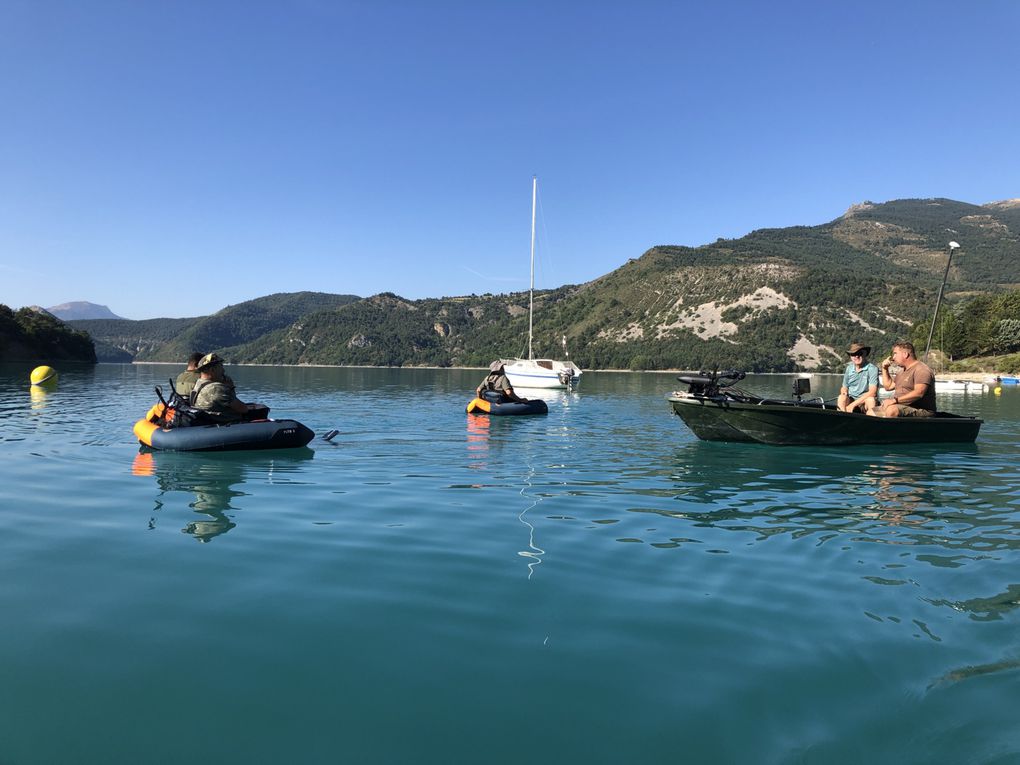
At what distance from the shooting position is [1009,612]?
5.88m

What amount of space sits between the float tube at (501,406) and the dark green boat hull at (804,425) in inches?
395

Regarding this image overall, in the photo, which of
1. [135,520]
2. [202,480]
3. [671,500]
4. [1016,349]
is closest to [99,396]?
[202,480]

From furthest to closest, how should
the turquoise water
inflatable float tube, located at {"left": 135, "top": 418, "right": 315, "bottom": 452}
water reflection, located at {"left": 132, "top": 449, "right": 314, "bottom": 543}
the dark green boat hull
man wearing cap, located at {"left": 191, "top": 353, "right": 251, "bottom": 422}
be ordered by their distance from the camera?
the dark green boat hull < man wearing cap, located at {"left": 191, "top": 353, "right": 251, "bottom": 422} < inflatable float tube, located at {"left": 135, "top": 418, "right": 315, "bottom": 452} < water reflection, located at {"left": 132, "top": 449, "right": 314, "bottom": 543} < the turquoise water

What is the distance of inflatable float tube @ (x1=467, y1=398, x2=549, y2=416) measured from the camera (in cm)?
2798

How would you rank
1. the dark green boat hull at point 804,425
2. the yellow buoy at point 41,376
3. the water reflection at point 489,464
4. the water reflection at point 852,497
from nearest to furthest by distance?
the water reflection at point 489,464 → the water reflection at point 852,497 → the dark green boat hull at point 804,425 → the yellow buoy at point 41,376

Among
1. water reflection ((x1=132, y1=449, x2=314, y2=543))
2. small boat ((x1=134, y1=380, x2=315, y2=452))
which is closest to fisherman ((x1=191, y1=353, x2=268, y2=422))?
small boat ((x1=134, y1=380, x2=315, y2=452))

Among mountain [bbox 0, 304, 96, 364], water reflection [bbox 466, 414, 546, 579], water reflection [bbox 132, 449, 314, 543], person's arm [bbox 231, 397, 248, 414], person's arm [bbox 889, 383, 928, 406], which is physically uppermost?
mountain [bbox 0, 304, 96, 364]

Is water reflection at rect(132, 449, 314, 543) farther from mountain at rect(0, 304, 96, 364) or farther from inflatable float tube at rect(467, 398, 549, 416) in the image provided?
mountain at rect(0, 304, 96, 364)

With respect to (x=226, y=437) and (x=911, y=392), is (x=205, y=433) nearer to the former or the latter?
(x=226, y=437)

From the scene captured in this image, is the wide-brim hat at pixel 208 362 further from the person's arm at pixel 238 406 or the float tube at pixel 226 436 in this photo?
the float tube at pixel 226 436

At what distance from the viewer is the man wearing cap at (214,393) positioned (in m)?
16.1

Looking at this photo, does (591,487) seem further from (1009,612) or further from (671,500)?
(1009,612)

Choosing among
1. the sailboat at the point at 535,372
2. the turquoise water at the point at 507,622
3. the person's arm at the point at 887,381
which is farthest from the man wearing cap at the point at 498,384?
the sailboat at the point at 535,372

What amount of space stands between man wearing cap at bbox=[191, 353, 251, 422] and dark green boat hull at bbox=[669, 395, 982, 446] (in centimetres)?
1202
